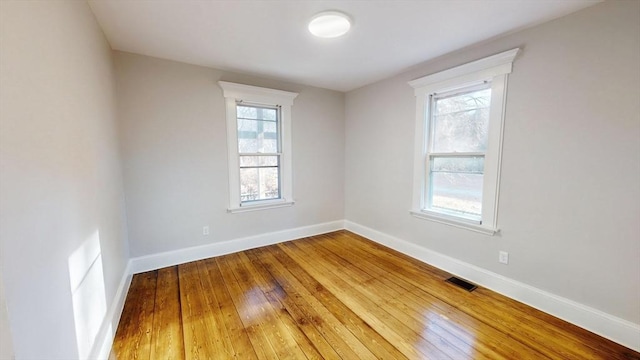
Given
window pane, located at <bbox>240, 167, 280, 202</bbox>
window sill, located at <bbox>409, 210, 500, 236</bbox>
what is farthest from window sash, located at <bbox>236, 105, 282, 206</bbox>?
window sill, located at <bbox>409, 210, 500, 236</bbox>

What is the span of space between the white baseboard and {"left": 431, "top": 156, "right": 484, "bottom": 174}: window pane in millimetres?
3432

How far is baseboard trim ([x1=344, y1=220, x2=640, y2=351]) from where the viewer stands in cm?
182

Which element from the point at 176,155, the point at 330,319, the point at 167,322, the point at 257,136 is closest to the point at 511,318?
the point at 330,319

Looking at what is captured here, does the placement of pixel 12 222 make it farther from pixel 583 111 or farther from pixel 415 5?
pixel 583 111

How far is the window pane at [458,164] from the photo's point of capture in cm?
267

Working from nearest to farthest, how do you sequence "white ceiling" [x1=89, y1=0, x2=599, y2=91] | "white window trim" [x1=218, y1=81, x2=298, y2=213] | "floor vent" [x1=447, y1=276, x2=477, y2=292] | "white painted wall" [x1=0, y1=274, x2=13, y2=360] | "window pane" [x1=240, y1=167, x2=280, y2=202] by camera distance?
"white painted wall" [x1=0, y1=274, x2=13, y2=360], "white ceiling" [x1=89, y1=0, x2=599, y2=91], "floor vent" [x1=447, y1=276, x2=477, y2=292], "white window trim" [x1=218, y1=81, x2=298, y2=213], "window pane" [x1=240, y1=167, x2=280, y2=202]

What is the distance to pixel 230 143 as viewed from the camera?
335 cm

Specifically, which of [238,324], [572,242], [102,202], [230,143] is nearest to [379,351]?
[238,324]

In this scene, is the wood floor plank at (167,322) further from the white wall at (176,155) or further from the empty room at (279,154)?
the white wall at (176,155)

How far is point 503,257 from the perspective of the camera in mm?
2471

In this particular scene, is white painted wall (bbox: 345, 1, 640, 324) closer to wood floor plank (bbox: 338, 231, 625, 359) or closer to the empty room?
the empty room

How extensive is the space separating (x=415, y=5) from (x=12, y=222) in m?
2.53

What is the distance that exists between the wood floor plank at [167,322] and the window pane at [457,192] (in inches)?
117

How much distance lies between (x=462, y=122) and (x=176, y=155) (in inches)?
133
